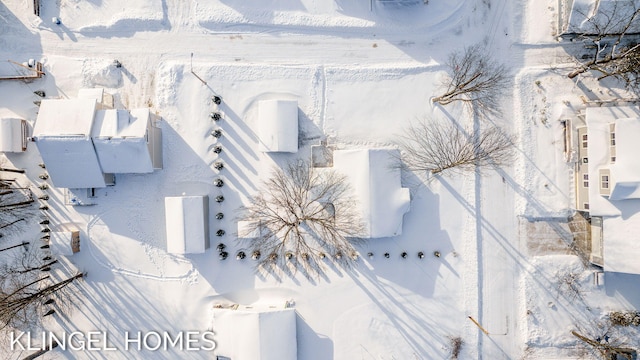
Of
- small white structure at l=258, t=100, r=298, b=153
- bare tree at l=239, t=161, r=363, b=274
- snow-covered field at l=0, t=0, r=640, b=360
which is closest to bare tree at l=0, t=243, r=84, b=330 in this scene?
snow-covered field at l=0, t=0, r=640, b=360

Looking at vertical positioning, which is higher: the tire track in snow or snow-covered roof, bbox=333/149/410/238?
snow-covered roof, bbox=333/149/410/238

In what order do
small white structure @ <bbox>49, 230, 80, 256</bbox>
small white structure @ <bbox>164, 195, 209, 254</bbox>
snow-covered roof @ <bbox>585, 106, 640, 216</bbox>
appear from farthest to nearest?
small white structure @ <bbox>49, 230, 80, 256</bbox>, small white structure @ <bbox>164, 195, 209, 254</bbox>, snow-covered roof @ <bbox>585, 106, 640, 216</bbox>

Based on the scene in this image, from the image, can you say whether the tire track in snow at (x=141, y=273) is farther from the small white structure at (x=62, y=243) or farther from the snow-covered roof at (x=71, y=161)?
the snow-covered roof at (x=71, y=161)

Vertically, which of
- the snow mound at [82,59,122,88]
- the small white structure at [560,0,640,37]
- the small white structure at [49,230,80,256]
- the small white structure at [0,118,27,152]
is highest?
the small white structure at [560,0,640,37]

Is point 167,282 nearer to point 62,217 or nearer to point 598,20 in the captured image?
point 62,217

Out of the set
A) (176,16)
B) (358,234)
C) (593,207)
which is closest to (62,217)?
(176,16)

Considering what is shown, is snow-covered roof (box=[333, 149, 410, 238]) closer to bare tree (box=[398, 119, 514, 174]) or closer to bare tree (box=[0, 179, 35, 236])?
bare tree (box=[398, 119, 514, 174])

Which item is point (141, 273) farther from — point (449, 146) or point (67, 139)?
point (449, 146)
